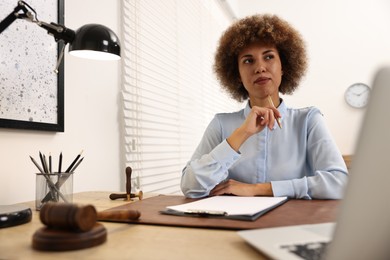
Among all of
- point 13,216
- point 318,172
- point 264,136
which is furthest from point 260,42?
point 13,216

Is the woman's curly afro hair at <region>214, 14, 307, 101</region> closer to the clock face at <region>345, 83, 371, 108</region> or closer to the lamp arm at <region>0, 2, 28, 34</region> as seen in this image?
the lamp arm at <region>0, 2, 28, 34</region>

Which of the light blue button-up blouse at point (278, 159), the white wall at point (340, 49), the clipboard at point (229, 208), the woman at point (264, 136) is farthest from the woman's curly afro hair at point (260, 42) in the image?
the white wall at point (340, 49)

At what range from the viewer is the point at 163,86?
2100 mm

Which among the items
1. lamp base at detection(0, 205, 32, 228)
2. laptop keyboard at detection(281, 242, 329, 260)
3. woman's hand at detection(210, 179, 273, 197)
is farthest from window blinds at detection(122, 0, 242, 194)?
laptop keyboard at detection(281, 242, 329, 260)

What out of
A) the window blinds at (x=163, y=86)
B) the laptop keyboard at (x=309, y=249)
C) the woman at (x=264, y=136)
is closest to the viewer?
the laptop keyboard at (x=309, y=249)

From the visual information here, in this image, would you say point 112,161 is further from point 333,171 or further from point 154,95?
point 333,171

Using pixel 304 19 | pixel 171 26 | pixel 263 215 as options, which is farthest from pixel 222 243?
pixel 304 19

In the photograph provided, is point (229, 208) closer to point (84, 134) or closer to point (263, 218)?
point (263, 218)

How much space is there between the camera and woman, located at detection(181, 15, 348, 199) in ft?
3.79

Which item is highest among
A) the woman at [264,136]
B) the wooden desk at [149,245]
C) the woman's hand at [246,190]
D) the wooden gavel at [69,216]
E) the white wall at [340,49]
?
the white wall at [340,49]

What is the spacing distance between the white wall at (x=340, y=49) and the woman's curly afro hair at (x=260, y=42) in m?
2.18

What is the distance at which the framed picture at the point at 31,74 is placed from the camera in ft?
3.44

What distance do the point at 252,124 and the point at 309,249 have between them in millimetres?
773

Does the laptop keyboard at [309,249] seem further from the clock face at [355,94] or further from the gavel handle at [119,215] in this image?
the clock face at [355,94]
